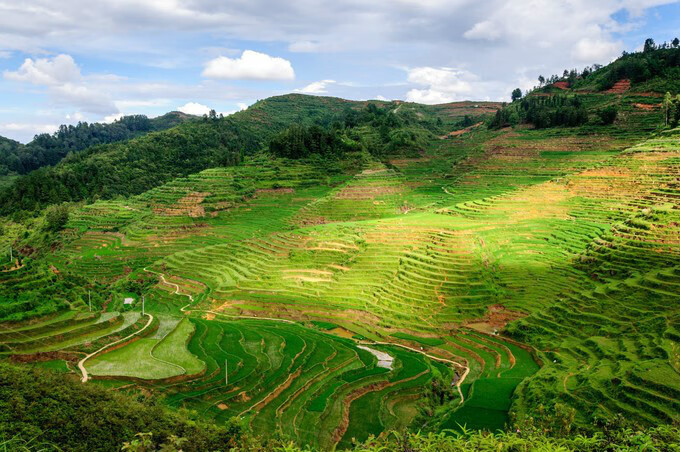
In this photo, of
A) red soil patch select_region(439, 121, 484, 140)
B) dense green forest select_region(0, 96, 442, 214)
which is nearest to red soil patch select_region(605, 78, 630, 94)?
red soil patch select_region(439, 121, 484, 140)

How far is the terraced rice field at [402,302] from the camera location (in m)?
15.7

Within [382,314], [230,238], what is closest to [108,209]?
[230,238]

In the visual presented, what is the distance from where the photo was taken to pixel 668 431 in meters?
9.92

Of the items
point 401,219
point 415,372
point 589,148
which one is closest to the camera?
point 415,372

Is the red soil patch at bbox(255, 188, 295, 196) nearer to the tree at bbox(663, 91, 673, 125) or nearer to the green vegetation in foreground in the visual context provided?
the tree at bbox(663, 91, 673, 125)

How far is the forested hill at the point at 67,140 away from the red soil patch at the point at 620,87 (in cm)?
11532

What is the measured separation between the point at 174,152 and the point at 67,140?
62.7 metres

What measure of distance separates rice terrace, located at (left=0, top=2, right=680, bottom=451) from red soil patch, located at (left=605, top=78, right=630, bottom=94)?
534 centimetres

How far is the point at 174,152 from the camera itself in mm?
81688

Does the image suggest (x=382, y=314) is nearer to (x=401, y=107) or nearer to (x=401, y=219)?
(x=401, y=219)

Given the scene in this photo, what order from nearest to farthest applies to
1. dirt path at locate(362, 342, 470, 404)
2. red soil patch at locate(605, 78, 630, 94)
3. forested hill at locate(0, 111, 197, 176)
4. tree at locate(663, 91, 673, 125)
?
dirt path at locate(362, 342, 470, 404) < tree at locate(663, 91, 673, 125) < red soil patch at locate(605, 78, 630, 94) < forested hill at locate(0, 111, 197, 176)

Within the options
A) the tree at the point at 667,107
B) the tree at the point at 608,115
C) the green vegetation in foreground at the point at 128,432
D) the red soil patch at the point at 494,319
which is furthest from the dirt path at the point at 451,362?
the tree at the point at 608,115

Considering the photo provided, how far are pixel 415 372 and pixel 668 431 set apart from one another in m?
10.6

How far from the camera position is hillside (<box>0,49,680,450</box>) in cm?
1533
